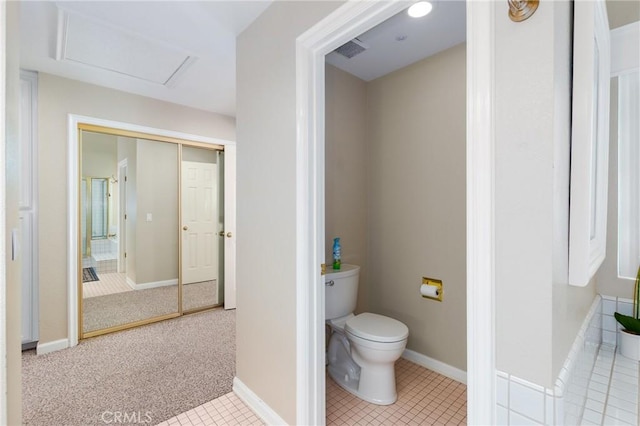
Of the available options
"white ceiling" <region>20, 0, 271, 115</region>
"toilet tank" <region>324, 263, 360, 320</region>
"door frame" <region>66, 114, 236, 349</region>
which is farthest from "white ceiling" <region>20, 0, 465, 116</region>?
"toilet tank" <region>324, 263, 360, 320</region>

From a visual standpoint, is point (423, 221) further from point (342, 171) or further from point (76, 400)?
point (76, 400)

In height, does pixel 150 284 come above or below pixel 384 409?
above

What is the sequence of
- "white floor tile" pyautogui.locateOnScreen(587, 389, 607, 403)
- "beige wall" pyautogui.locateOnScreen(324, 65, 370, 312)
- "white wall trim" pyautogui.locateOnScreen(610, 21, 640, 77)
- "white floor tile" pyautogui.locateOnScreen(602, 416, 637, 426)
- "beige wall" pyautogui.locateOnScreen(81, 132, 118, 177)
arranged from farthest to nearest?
"beige wall" pyautogui.locateOnScreen(81, 132, 118, 177) < "beige wall" pyautogui.locateOnScreen(324, 65, 370, 312) < "white wall trim" pyautogui.locateOnScreen(610, 21, 640, 77) < "white floor tile" pyautogui.locateOnScreen(587, 389, 607, 403) < "white floor tile" pyautogui.locateOnScreen(602, 416, 637, 426)

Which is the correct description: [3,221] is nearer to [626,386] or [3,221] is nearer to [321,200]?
[321,200]

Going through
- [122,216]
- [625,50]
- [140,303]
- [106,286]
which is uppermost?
[625,50]

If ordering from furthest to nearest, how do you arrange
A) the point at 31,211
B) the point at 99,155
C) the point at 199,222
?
the point at 199,222 < the point at 99,155 < the point at 31,211

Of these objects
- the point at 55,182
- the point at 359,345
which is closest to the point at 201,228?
the point at 55,182

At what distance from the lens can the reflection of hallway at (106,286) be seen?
9.31ft

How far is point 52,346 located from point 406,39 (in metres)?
3.69

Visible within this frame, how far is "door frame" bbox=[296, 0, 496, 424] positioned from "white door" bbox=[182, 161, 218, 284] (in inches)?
91.8

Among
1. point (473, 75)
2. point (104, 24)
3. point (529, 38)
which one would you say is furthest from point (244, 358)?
point (104, 24)

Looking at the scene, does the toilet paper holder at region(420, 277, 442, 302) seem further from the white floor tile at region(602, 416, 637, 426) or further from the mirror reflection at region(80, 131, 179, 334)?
the mirror reflection at region(80, 131, 179, 334)

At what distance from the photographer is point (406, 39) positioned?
2029mm

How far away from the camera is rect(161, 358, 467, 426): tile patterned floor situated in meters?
1.72
